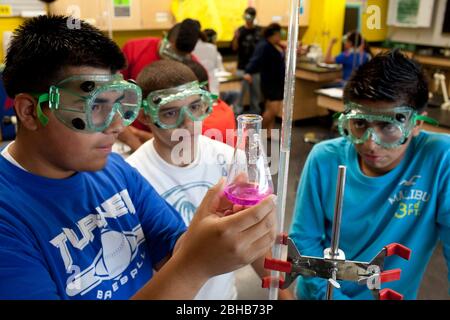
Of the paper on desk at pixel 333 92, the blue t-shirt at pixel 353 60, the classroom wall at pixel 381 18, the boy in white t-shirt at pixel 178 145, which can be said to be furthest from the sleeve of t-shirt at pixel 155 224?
the paper on desk at pixel 333 92

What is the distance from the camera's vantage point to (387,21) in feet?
2.69

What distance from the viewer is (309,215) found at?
45.0 inches

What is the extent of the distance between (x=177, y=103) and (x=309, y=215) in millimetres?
494

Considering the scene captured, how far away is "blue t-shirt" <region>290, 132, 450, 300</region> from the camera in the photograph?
1030mm

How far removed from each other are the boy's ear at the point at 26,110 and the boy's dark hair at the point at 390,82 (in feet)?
2.53

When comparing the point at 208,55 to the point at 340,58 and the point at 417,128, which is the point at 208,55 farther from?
the point at 340,58

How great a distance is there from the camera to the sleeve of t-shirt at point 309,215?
103 centimetres

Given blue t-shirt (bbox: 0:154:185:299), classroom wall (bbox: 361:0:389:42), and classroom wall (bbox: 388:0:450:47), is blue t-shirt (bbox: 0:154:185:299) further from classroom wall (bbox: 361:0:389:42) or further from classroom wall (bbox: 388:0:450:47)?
classroom wall (bbox: 388:0:450:47)

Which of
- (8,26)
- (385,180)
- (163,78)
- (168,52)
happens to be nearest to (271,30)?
(168,52)

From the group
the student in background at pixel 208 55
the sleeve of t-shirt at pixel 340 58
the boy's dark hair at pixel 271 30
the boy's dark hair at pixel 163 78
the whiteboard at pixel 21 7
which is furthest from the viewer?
the sleeve of t-shirt at pixel 340 58

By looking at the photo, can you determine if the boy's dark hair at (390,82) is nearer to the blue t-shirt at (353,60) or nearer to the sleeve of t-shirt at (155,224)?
the blue t-shirt at (353,60)

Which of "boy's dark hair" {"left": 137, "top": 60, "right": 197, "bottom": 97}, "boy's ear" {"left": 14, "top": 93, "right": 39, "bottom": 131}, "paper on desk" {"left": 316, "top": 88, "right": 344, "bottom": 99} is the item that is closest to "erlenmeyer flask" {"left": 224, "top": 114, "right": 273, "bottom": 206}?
"boy's ear" {"left": 14, "top": 93, "right": 39, "bottom": 131}

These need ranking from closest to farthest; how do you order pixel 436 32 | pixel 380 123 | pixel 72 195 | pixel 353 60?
pixel 72 195, pixel 380 123, pixel 353 60, pixel 436 32

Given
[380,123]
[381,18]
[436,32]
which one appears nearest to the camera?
[381,18]
